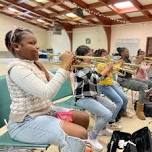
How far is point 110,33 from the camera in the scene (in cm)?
Answer: 1092

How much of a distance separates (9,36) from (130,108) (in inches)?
119

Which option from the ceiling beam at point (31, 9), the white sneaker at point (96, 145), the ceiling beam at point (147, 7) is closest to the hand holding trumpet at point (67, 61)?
the white sneaker at point (96, 145)

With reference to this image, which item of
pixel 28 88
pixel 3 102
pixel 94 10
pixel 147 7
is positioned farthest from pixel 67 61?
pixel 94 10

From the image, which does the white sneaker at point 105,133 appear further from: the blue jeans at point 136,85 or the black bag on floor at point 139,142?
the blue jeans at point 136,85

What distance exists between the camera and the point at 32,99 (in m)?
1.48

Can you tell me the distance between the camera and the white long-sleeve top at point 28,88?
1374 mm

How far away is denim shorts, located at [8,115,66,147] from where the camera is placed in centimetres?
144

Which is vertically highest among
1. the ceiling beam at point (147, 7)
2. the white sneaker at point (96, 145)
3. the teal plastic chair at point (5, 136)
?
the ceiling beam at point (147, 7)

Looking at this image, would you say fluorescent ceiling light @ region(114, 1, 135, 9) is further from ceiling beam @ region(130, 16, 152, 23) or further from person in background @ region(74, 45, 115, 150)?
person in background @ region(74, 45, 115, 150)

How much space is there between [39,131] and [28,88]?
27 cm

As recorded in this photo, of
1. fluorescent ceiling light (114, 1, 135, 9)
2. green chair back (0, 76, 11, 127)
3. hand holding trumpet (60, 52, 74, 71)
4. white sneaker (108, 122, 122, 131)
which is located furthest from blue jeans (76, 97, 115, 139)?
fluorescent ceiling light (114, 1, 135, 9)

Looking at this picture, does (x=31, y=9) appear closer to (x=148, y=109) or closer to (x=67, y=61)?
(x=148, y=109)

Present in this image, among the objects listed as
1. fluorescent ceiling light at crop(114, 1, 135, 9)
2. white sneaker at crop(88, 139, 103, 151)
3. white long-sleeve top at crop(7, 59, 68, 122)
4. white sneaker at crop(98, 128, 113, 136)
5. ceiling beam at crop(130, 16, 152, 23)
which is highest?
fluorescent ceiling light at crop(114, 1, 135, 9)

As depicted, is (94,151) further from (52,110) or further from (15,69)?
(15,69)
